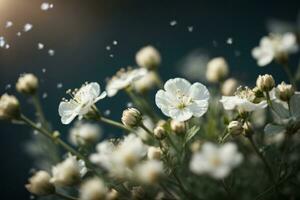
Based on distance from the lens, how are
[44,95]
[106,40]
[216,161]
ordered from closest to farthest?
1. [216,161]
2. [44,95]
3. [106,40]

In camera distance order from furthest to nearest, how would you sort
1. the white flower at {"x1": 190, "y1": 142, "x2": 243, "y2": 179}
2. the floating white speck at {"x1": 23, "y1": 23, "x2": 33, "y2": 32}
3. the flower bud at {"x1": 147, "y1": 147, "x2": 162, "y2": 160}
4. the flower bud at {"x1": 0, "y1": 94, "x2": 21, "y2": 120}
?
1. the floating white speck at {"x1": 23, "y1": 23, "x2": 33, "y2": 32}
2. the flower bud at {"x1": 0, "y1": 94, "x2": 21, "y2": 120}
3. the flower bud at {"x1": 147, "y1": 147, "x2": 162, "y2": 160}
4. the white flower at {"x1": 190, "y1": 142, "x2": 243, "y2": 179}

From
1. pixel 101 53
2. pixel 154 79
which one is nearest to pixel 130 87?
pixel 154 79

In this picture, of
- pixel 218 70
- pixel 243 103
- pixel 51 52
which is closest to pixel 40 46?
pixel 51 52

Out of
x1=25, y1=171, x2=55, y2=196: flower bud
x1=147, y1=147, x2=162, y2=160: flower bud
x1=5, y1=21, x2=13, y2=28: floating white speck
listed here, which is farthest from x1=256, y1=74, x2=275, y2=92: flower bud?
x1=5, y1=21, x2=13, y2=28: floating white speck

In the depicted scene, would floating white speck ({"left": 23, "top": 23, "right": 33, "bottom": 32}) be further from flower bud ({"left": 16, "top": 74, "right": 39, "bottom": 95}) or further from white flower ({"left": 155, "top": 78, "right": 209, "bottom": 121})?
white flower ({"left": 155, "top": 78, "right": 209, "bottom": 121})

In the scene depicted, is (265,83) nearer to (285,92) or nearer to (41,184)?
(285,92)

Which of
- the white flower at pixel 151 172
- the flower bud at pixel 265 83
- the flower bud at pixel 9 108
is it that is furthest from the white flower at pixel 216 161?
the flower bud at pixel 9 108

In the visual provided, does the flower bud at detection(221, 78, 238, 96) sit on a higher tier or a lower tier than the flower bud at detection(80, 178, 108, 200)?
higher
